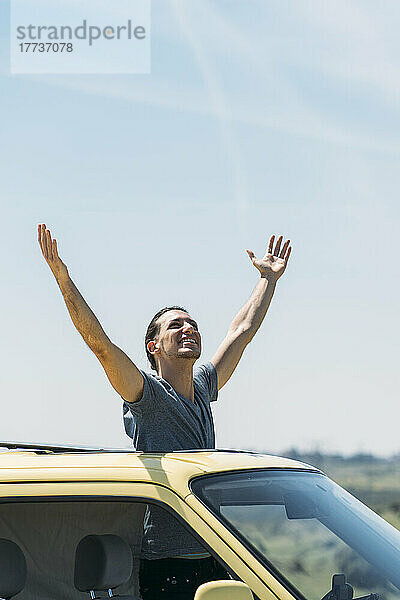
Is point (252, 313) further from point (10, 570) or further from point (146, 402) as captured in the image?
point (10, 570)

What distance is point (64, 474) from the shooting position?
352 centimetres

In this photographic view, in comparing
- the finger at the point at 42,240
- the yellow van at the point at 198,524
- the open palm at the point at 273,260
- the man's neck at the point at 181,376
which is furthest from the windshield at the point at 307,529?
the open palm at the point at 273,260

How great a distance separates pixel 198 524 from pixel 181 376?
146cm

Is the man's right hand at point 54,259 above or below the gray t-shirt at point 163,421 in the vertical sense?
above

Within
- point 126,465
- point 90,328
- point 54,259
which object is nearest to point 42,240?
point 54,259

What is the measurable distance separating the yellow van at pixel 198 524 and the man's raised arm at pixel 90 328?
1.20 feet

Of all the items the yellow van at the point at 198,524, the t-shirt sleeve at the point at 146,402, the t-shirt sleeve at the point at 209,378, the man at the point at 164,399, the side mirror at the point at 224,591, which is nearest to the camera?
the side mirror at the point at 224,591

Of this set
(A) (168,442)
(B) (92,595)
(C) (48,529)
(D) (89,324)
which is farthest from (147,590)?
(D) (89,324)

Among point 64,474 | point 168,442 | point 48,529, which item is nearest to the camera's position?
point 64,474

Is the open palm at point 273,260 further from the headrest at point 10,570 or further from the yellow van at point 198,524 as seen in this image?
the headrest at point 10,570

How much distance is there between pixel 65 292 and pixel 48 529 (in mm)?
940

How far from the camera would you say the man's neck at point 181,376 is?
4.69m

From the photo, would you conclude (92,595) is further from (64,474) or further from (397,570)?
(397,570)

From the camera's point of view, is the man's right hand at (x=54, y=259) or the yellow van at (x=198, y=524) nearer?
the yellow van at (x=198, y=524)
